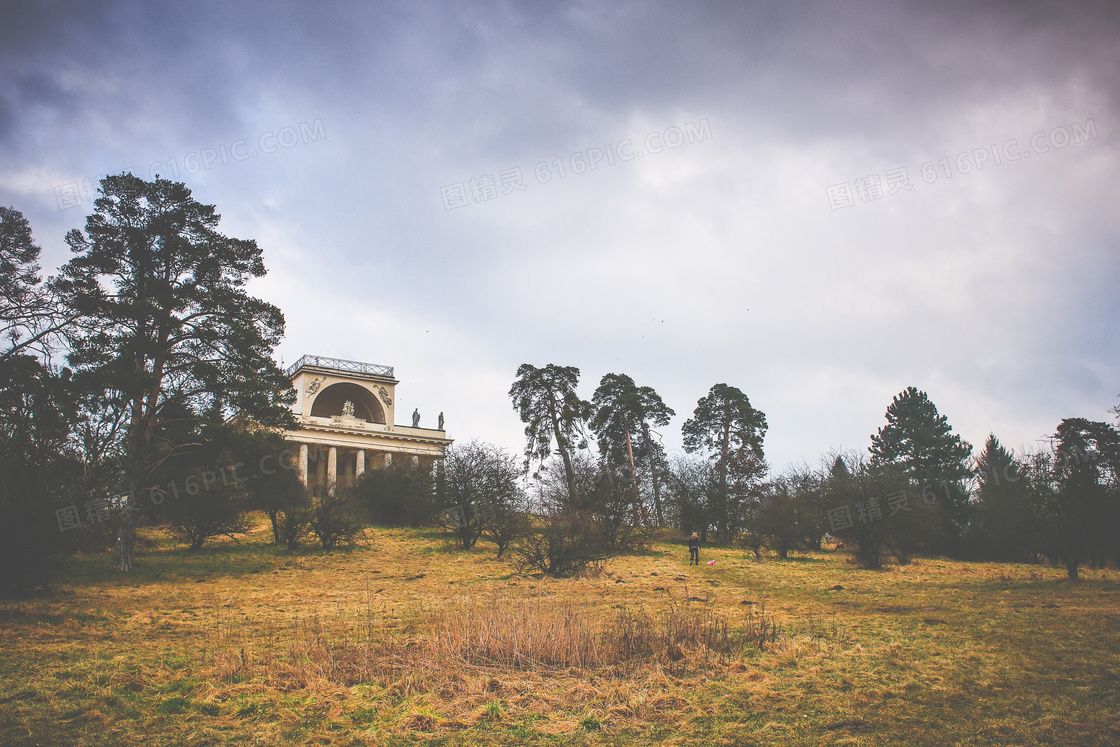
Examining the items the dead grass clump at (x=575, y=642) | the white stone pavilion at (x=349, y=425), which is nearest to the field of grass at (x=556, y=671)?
the dead grass clump at (x=575, y=642)

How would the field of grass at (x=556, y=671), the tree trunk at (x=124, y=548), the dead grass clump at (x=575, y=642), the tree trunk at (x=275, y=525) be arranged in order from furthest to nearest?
the tree trunk at (x=275, y=525), the tree trunk at (x=124, y=548), the dead grass clump at (x=575, y=642), the field of grass at (x=556, y=671)

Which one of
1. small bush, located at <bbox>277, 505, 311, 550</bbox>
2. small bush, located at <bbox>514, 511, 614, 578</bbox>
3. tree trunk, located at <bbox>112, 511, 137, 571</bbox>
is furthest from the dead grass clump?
small bush, located at <bbox>277, 505, 311, 550</bbox>

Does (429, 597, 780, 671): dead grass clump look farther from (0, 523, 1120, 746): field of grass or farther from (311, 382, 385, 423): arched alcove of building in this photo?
(311, 382, 385, 423): arched alcove of building

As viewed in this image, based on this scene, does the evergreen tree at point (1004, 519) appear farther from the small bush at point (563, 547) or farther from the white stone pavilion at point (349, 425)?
the white stone pavilion at point (349, 425)

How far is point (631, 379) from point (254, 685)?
33395 millimetres

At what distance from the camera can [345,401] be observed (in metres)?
50.3

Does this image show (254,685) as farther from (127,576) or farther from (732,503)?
(732,503)

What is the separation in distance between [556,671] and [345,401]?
4628 cm

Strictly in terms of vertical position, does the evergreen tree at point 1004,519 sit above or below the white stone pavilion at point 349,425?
below

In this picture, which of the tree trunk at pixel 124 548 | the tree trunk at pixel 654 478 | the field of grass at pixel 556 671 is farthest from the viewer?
the tree trunk at pixel 654 478

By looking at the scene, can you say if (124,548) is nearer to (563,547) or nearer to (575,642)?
(563,547)

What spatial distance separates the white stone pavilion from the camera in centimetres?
4412

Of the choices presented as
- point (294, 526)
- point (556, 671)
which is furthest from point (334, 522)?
point (556, 671)

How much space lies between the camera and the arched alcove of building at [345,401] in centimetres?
4981
